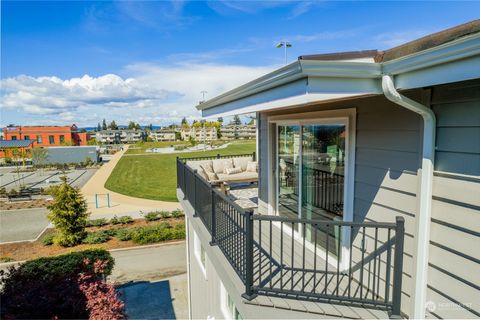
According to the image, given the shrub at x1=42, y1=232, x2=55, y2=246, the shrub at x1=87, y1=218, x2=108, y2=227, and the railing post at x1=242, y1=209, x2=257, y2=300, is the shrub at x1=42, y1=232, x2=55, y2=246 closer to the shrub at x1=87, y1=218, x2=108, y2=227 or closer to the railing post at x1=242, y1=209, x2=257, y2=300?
the shrub at x1=87, y1=218, x2=108, y2=227

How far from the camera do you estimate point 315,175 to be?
3879 millimetres

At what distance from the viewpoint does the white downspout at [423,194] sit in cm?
200

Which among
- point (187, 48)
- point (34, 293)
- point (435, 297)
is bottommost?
point (34, 293)

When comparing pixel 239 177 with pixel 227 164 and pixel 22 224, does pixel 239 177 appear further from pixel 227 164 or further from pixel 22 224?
pixel 22 224

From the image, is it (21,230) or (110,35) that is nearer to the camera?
(110,35)

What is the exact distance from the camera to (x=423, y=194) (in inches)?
84.2

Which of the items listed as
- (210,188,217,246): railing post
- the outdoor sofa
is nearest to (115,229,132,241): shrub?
the outdoor sofa

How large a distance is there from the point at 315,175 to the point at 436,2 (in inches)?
122

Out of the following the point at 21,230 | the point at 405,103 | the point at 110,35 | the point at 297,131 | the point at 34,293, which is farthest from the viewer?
the point at 21,230

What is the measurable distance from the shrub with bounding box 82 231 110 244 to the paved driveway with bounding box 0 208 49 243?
292 cm

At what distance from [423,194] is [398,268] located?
62 centimetres

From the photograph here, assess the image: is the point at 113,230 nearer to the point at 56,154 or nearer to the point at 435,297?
the point at 435,297

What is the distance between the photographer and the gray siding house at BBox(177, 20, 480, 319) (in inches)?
72.1

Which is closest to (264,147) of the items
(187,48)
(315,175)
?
(315,175)
